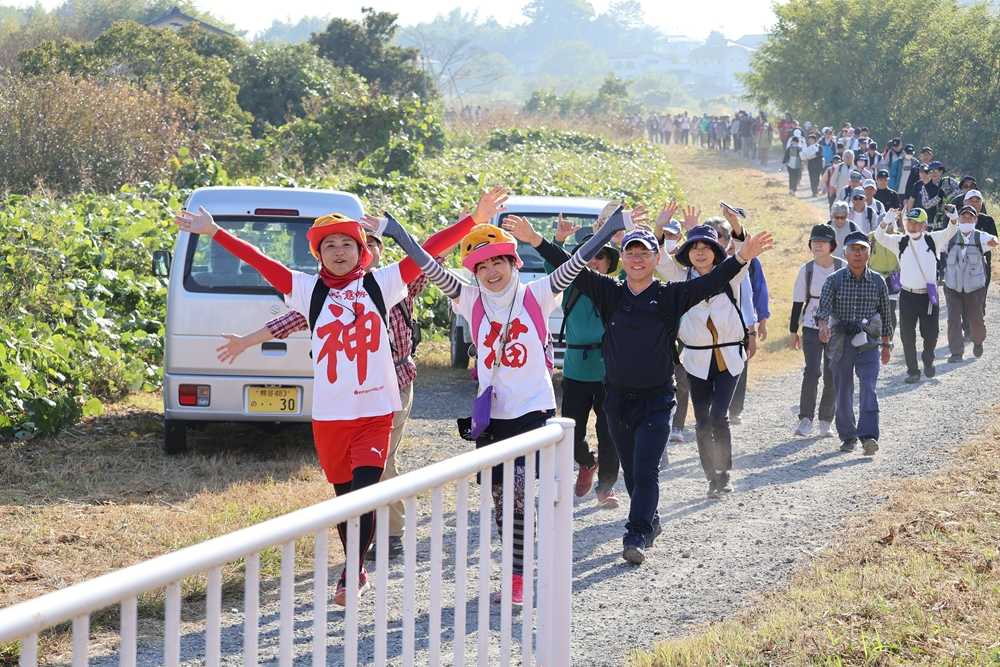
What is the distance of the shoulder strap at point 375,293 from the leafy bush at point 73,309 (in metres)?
4.81

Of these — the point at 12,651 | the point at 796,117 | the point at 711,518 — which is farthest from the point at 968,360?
the point at 796,117

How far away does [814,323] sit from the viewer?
37.7 ft

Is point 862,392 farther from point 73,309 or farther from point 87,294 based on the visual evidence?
point 87,294

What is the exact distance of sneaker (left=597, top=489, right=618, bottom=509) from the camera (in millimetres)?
9086

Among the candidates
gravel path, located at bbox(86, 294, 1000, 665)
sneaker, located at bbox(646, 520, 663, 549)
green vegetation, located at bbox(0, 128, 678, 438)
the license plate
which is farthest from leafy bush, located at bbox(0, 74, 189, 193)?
sneaker, located at bbox(646, 520, 663, 549)

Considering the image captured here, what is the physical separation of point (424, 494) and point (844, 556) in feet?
13.8

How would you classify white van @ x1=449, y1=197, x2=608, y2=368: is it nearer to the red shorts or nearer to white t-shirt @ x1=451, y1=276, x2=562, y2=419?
white t-shirt @ x1=451, y1=276, x2=562, y2=419

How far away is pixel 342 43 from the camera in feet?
162

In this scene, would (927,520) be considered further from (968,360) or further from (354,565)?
(968,360)

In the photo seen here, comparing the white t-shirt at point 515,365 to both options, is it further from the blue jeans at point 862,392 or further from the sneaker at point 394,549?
the blue jeans at point 862,392

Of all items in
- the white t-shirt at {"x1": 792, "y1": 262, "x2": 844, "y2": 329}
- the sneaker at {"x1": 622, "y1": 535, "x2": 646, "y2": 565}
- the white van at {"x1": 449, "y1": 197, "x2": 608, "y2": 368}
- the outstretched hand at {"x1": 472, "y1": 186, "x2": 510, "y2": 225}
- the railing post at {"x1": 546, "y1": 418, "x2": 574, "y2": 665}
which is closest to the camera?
the railing post at {"x1": 546, "y1": 418, "x2": 574, "y2": 665}

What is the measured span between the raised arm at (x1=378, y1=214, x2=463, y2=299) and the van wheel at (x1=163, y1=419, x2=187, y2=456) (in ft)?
12.4

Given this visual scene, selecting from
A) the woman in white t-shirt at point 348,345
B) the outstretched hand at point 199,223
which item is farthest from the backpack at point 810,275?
the outstretched hand at point 199,223

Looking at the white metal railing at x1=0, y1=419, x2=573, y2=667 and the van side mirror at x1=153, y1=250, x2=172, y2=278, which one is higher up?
the van side mirror at x1=153, y1=250, x2=172, y2=278
